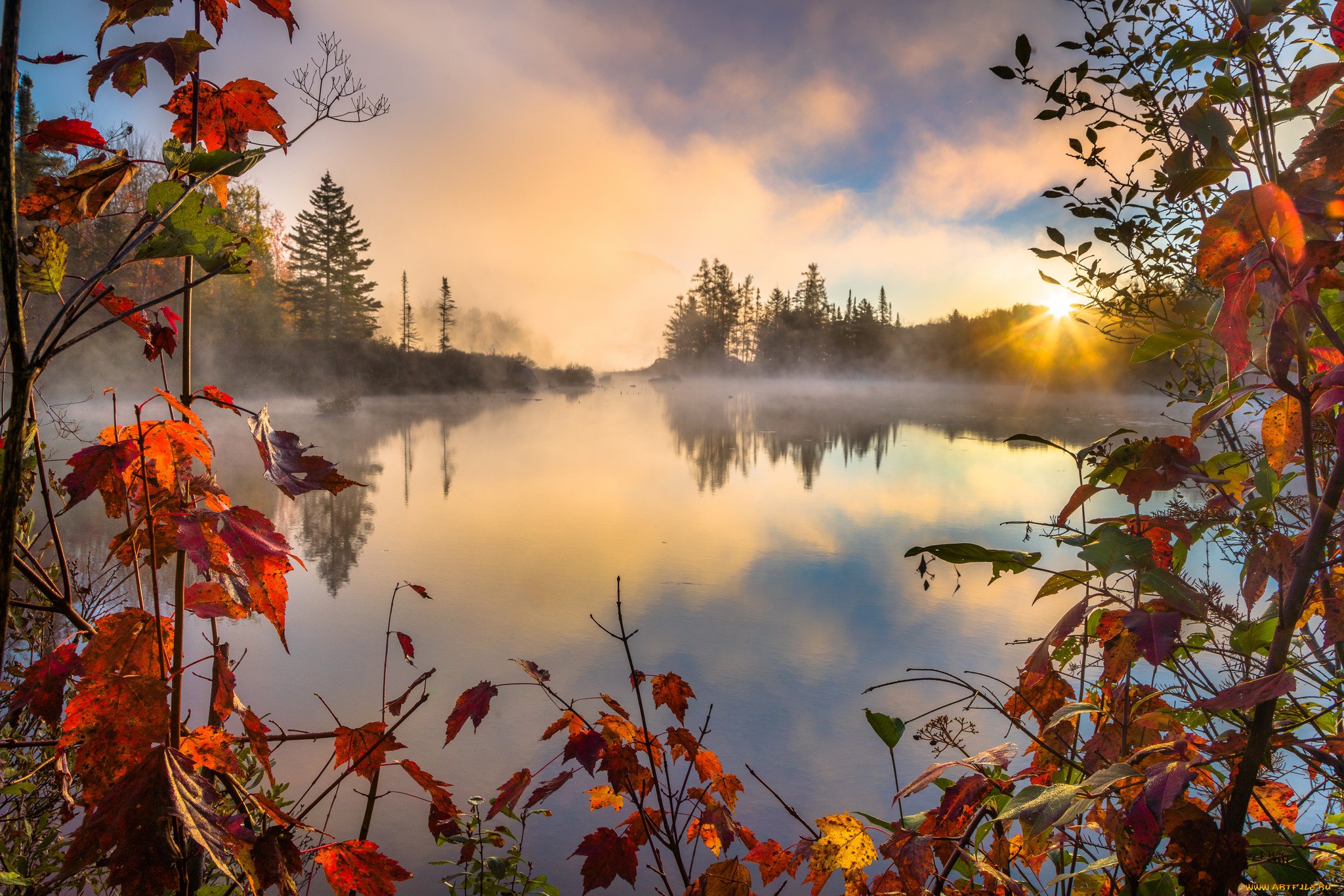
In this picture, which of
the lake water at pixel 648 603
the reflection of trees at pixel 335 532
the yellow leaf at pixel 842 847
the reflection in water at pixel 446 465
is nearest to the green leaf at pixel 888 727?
the yellow leaf at pixel 842 847

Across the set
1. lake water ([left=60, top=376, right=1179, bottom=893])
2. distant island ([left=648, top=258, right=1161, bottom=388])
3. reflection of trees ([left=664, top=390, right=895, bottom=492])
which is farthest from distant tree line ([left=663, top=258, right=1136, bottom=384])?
lake water ([left=60, top=376, right=1179, bottom=893])

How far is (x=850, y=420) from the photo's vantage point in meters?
17.0

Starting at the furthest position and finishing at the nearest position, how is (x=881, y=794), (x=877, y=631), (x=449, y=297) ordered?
(x=449, y=297) → (x=877, y=631) → (x=881, y=794)

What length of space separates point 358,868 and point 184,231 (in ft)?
2.36

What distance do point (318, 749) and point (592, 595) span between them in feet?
6.16

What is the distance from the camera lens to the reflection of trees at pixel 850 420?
1075cm

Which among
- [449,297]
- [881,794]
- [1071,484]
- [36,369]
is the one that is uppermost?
[449,297]

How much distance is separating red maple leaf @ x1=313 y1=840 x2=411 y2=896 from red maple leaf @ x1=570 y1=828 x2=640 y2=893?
44 centimetres

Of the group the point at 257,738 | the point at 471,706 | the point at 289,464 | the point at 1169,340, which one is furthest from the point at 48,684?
the point at 1169,340

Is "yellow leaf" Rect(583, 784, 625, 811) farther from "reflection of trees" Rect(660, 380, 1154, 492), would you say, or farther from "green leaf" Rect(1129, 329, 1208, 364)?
"reflection of trees" Rect(660, 380, 1154, 492)

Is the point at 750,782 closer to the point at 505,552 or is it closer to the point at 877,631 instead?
the point at 877,631

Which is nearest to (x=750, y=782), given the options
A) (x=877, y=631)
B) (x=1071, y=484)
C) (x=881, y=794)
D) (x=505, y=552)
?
(x=881, y=794)

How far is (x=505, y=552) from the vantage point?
205 inches

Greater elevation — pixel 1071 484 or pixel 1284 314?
pixel 1284 314
